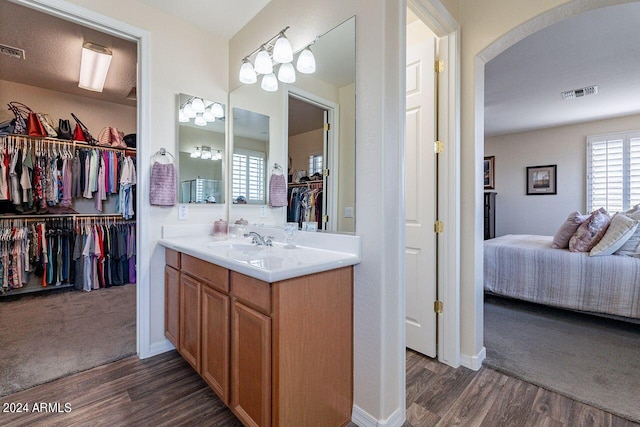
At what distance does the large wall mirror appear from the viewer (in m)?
1.66

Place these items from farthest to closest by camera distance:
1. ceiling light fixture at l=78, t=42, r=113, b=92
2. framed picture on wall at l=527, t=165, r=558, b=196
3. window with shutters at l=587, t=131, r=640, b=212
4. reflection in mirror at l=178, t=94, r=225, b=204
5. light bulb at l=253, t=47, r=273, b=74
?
framed picture on wall at l=527, t=165, r=558, b=196 < window with shutters at l=587, t=131, r=640, b=212 < ceiling light fixture at l=78, t=42, r=113, b=92 < reflection in mirror at l=178, t=94, r=225, b=204 < light bulb at l=253, t=47, r=273, b=74

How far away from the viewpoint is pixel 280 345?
47.7 inches

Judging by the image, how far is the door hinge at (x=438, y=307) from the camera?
7.00ft

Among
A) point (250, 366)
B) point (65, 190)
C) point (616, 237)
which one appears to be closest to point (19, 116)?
point (65, 190)

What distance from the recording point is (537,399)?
68.2 inches

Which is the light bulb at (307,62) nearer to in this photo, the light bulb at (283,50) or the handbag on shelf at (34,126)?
the light bulb at (283,50)

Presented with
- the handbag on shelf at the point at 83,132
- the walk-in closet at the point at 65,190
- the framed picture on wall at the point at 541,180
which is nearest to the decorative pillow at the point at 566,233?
the framed picture on wall at the point at 541,180

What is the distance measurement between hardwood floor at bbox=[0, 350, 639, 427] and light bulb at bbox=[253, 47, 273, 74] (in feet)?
7.13

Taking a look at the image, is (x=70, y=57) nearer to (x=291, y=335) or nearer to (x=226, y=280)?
(x=226, y=280)

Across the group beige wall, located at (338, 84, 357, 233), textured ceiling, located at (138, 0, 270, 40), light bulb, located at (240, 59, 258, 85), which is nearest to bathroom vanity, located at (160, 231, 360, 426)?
beige wall, located at (338, 84, 357, 233)

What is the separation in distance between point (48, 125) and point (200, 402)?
13.3ft

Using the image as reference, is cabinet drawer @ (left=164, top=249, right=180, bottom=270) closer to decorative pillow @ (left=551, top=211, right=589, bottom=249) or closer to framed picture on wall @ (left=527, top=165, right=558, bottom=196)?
decorative pillow @ (left=551, top=211, right=589, bottom=249)

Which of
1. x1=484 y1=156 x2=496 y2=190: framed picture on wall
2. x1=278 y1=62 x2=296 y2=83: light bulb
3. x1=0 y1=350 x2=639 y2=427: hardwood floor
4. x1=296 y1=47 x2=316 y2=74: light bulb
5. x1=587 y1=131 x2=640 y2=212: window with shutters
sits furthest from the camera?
x1=484 y1=156 x2=496 y2=190: framed picture on wall

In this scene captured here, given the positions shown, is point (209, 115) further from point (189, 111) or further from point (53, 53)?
point (53, 53)
